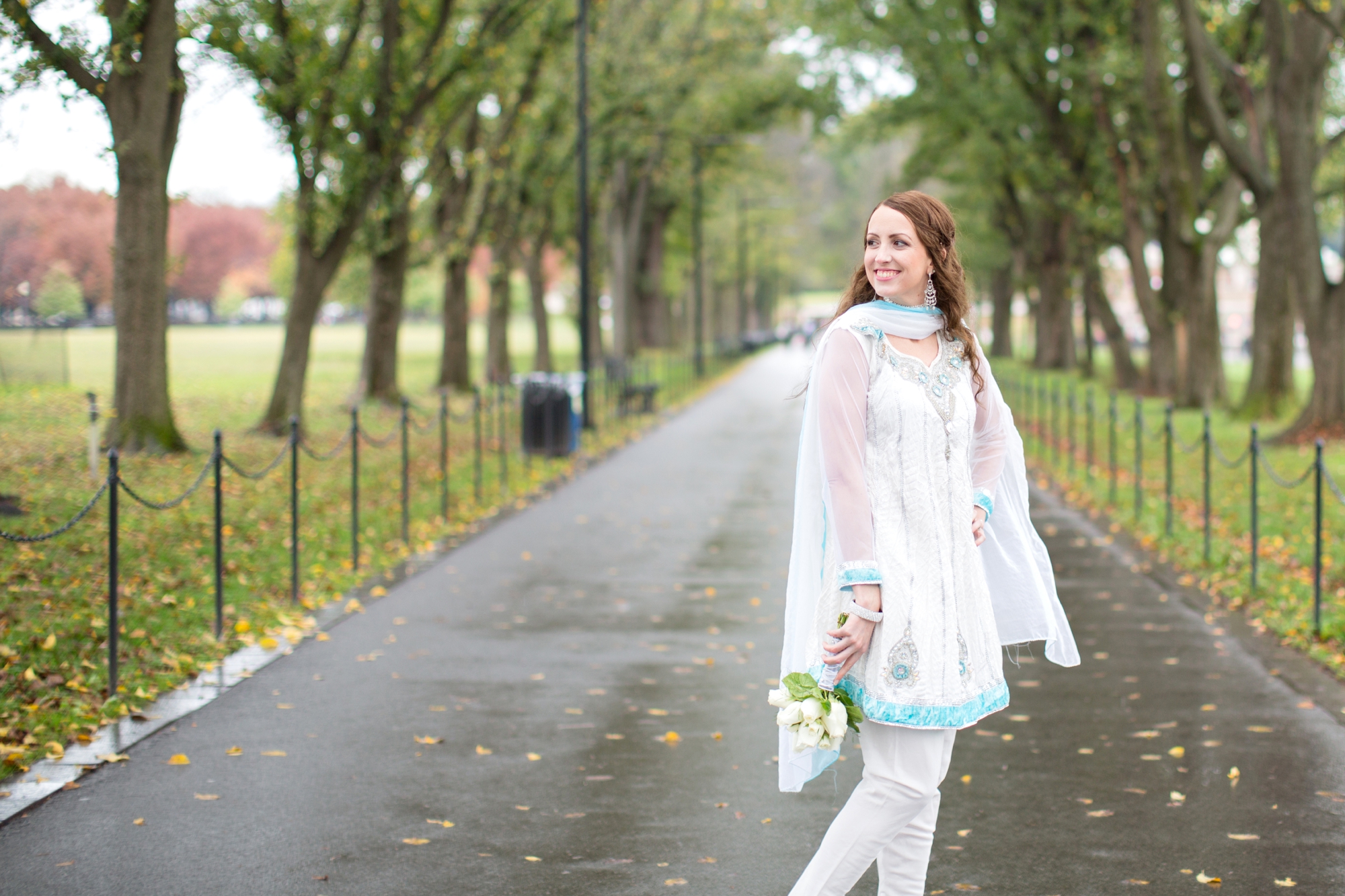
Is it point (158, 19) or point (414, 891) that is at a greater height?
point (158, 19)

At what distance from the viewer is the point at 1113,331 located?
32469 millimetres

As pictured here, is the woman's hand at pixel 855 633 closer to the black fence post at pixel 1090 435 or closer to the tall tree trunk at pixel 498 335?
the black fence post at pixel 1090 435

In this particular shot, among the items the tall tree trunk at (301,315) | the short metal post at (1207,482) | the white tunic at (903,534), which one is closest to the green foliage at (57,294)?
the tall tree trunk at (301,315)

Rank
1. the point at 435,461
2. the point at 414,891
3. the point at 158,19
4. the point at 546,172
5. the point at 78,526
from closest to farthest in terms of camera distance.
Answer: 1. the point at 414,891
2. the point at 78,526
3. the point at 158,19
4. the point at 435,461
5. the point at 546,172

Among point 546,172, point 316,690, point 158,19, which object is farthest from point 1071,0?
point 316,690

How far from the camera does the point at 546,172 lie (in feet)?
101

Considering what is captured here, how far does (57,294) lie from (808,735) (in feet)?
226

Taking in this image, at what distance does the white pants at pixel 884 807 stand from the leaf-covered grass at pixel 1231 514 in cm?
458

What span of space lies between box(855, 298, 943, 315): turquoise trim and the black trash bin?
51.1 feet

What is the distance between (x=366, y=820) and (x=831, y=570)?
2388 millimetres

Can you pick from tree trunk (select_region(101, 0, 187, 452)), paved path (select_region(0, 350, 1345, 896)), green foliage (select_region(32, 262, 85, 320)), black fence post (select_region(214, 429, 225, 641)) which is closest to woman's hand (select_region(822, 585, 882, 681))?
paved path (select_region(0, 350, 1345, 896))

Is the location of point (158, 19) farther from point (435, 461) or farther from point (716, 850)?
point (716, 850)

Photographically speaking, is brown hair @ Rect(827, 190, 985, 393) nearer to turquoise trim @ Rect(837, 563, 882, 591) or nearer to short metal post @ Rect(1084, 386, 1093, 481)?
turquoise trim @ Rect(837, 563, 882, 591)

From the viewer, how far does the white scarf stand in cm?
347
